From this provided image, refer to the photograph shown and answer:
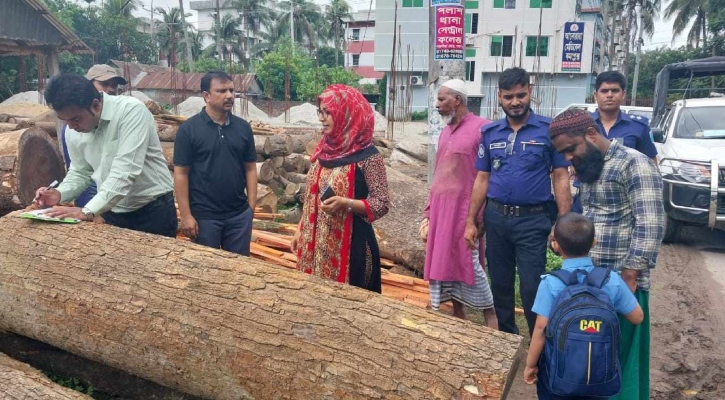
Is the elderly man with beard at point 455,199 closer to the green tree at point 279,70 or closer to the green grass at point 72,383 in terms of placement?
the green grass at point 72,383

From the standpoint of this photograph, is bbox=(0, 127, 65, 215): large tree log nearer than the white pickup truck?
Yes

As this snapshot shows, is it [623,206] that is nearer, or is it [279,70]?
[623,206]

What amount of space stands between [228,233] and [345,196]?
107 cm

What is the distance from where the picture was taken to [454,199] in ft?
12.6

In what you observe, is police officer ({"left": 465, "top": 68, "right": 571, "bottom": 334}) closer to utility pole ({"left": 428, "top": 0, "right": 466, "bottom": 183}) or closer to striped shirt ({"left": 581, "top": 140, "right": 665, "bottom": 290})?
striped shirt ({"left": 581, "top": 140, "right": 665, "bottom": 290})

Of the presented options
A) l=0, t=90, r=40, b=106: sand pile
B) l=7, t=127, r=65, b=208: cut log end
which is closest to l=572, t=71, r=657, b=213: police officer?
l=7, t=127, r=65, b=208: cut log end

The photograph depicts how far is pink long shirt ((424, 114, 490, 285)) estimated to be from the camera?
12.5 feet

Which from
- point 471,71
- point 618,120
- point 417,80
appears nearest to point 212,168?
point 618,120

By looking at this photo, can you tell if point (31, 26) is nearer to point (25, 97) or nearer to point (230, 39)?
point (25, 97)

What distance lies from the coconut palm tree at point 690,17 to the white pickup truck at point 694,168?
105 feet

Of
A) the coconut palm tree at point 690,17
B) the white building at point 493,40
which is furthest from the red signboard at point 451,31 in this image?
the coconut palm tree at point 690,17

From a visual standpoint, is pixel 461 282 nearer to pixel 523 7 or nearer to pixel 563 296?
pixel 563 296

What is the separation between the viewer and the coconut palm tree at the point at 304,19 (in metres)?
49.5

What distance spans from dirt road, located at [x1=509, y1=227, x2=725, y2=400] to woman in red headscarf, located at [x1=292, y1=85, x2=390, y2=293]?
1.33 m
